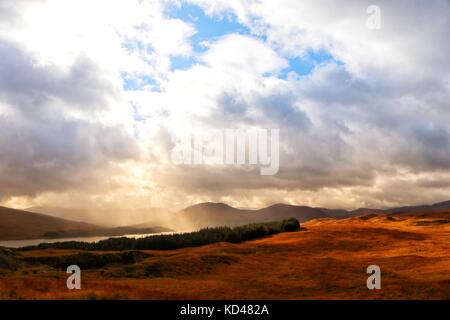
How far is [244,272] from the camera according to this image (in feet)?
140

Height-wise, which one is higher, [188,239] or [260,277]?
[260,277]

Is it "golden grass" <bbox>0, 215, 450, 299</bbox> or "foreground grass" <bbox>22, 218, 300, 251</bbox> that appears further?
"foreground grass" <bbox>22, 218, 300, 251</bbox>

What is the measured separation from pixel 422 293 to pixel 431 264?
1791 cm

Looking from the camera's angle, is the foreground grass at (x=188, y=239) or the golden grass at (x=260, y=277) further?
the foreground grass at (x=188, y=239)

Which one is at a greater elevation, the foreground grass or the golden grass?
the golden grass

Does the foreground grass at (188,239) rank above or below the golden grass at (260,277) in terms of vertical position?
below

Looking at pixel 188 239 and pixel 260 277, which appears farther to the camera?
pixel 188 239

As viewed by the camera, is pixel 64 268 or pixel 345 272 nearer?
pixel 345 272

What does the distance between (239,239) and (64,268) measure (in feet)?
134
